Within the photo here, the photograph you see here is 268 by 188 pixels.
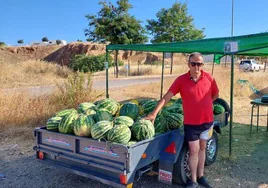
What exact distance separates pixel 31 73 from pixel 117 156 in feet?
71.6

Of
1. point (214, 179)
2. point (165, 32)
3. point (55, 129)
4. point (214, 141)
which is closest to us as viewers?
point (55, 129)

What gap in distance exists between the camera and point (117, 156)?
3.32 metres

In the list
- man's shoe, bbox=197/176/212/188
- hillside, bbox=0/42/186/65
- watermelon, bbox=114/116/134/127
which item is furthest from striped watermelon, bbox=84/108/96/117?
hillside, bbox=0/42/186/65

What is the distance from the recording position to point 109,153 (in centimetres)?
339

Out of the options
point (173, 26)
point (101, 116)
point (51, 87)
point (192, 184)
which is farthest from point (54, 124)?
point (173, 26)

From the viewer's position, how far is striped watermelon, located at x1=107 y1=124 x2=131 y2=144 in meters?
3.40

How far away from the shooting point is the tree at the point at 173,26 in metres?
26.5

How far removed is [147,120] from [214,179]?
5.80ft

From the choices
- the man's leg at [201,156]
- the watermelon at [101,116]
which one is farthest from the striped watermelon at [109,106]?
the man's leg at [201,156]

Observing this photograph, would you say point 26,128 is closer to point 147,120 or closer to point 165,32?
point 147,120

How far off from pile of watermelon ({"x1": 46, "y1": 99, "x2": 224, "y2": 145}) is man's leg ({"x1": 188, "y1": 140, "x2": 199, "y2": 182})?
41 centimetres

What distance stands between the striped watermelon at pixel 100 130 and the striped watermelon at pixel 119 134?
3.1 inches

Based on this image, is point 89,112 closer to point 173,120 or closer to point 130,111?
point 130,111

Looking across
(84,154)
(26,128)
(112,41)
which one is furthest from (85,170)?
(112,41)
